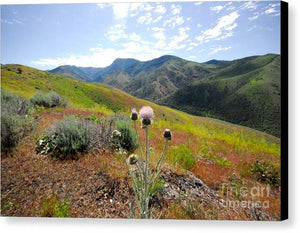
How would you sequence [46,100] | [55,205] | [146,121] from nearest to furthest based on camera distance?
[146,121] → [55,205] → [46,100]

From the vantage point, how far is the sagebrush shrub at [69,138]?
2.54m

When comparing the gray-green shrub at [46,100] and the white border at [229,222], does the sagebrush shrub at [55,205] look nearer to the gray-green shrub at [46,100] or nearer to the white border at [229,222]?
the white border at [229,222]

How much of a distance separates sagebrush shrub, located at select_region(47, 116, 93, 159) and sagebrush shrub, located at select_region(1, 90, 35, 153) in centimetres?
46

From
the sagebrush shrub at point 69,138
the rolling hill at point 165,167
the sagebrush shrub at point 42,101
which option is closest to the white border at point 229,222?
the rolling hill at point 165,167

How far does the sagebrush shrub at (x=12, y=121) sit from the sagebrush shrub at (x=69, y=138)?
1.51 ft

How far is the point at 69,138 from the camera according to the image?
260cm

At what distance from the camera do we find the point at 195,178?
2.46 metres

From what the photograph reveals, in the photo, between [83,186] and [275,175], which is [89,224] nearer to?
[83,186]

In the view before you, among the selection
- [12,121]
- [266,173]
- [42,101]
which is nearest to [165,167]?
[266,173]

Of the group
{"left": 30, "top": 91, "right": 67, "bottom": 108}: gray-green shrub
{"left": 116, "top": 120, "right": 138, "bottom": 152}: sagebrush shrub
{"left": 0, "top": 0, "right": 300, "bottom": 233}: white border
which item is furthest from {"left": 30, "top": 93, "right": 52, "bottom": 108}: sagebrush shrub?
{"left": 0, "top": 0, "right": 300, "bottom": 233}: white border

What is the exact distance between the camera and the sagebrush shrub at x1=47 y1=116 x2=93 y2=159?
100 inches

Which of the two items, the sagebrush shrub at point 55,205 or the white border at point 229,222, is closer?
the sagebrush shrub at point 55,205

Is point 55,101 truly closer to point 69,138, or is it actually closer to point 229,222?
point 69,138

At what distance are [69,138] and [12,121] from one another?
956 mm
